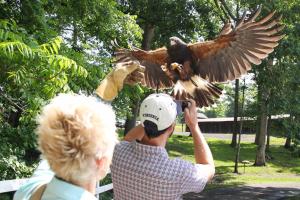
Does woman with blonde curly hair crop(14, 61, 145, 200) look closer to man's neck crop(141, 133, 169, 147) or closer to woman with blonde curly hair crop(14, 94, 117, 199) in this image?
woman with blonde curly hair crop(14, 94, 117, 199)

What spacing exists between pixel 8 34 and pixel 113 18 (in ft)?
16.5

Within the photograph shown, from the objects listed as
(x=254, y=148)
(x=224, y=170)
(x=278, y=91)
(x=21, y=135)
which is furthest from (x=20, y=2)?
(x=254, y=148)

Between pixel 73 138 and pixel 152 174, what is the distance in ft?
3.26

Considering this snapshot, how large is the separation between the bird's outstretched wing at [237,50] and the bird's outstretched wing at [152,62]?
29 cm

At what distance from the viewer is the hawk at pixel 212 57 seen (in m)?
4.02

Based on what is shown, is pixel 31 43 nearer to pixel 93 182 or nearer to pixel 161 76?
pixel 161 76

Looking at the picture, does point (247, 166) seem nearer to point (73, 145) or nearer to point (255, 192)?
point (255, 192)

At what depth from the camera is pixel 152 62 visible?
4312 millimetres

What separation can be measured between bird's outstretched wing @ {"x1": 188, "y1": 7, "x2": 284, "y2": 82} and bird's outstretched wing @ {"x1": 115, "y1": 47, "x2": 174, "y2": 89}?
11.4 inches

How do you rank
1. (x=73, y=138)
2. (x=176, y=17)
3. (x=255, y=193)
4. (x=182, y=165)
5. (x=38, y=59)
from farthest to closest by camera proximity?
(x=176, y=17) → (x=255, y=193) → (x=38, y=59) → (x=182, y=165) → (x=73, y=138)

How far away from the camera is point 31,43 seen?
4438 mm

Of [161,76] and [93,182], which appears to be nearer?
[93,182]

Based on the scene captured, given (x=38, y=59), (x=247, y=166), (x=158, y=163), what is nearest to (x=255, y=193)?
(x=247, y=166)

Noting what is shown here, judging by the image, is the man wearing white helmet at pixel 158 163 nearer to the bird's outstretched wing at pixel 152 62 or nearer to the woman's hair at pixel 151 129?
the woman's hair at pixel 151 129
